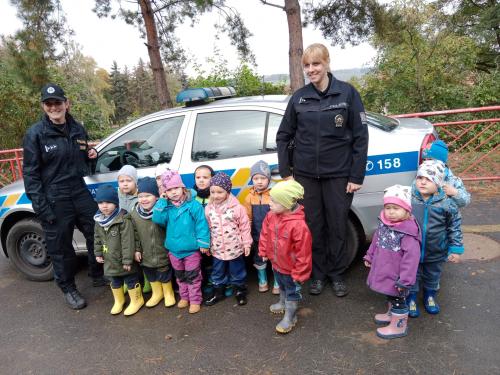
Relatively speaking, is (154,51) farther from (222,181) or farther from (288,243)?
(288,243)

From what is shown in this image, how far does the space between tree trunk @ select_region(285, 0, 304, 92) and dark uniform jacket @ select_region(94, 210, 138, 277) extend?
18.1 ft

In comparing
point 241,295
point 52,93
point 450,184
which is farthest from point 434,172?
point 52,93

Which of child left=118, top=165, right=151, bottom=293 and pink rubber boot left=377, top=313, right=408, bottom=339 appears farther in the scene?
child left=118, top=165, right=151, bottom=293

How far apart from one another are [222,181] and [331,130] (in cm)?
93

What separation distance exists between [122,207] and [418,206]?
2.48 meters

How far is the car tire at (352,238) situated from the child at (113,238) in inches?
73.2

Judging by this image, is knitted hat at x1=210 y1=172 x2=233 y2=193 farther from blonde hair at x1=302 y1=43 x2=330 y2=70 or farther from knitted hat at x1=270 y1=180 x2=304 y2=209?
Result: blonde hair at x1=302 y1=43 x2=330 y2=70

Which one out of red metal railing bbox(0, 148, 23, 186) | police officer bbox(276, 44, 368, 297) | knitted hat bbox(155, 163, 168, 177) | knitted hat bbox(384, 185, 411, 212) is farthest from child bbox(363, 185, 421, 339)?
red metal railing bbox(0, 148, 23, 186)

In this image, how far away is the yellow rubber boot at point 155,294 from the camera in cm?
351

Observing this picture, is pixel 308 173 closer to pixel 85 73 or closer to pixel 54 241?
pixel 54 241

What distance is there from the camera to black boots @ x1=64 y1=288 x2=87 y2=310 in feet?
11.8

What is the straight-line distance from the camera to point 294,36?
25.7ft

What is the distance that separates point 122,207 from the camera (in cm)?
357

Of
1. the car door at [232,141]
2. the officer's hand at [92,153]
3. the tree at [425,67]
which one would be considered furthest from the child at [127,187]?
the tree at [425,67]
